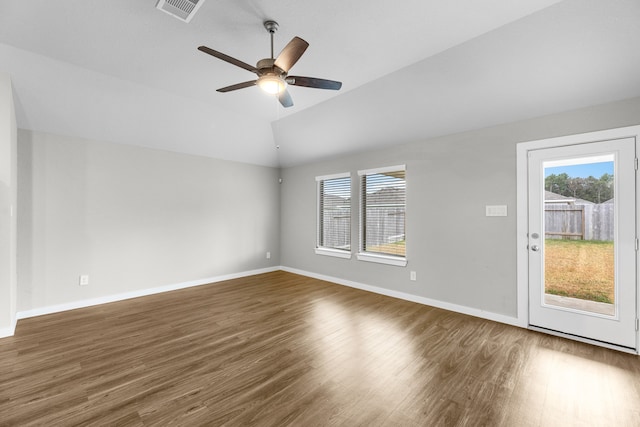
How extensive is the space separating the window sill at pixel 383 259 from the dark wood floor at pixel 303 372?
0.91 m

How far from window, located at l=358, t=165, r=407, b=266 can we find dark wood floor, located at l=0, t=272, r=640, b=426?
3.99 ft

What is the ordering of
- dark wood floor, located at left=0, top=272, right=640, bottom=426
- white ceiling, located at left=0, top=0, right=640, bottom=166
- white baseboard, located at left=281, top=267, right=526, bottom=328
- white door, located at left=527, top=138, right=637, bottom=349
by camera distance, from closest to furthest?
1. dark wood floor, located at left=0, top=272, right=640, bottom=426
2. white ceiling, located at left=0, top=0, right=640, bottom=166
3. white door, located at left=527, top=138, right=637, bottom=349
4. white baseboard, located at left=281, top=267, right=526, bottom=328

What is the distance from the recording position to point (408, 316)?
11.5 feet

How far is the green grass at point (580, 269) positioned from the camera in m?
2.76

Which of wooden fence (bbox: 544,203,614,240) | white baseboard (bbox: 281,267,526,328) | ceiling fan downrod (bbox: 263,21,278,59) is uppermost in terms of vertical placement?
ceiling fan downrod (bbox: 263,21,278,59)

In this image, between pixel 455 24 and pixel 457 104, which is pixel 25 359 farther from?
pixel 457 104

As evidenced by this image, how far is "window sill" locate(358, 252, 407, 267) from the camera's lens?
168 inches

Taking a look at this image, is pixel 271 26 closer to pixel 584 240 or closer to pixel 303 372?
pixel 303 372

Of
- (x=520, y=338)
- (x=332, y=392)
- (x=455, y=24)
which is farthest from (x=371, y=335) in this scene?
(x=455, y=24)

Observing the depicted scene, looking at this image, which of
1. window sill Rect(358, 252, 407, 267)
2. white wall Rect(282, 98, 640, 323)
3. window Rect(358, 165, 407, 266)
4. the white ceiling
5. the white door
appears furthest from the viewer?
window Rect(358, 165, 407, 266)

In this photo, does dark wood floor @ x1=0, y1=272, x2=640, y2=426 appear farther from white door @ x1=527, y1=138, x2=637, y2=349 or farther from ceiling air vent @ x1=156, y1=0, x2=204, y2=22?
ceiling air vent @ x1=156, y1=0, x2=204, y2=22

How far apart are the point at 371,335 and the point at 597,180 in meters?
2.90

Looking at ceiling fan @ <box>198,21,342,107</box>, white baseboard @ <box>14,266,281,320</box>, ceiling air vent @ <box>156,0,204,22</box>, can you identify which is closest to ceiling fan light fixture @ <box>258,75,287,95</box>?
ceiling fan @ <box>198,21,342,107</box>

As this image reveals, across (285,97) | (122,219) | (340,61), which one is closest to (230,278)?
(122,219)
